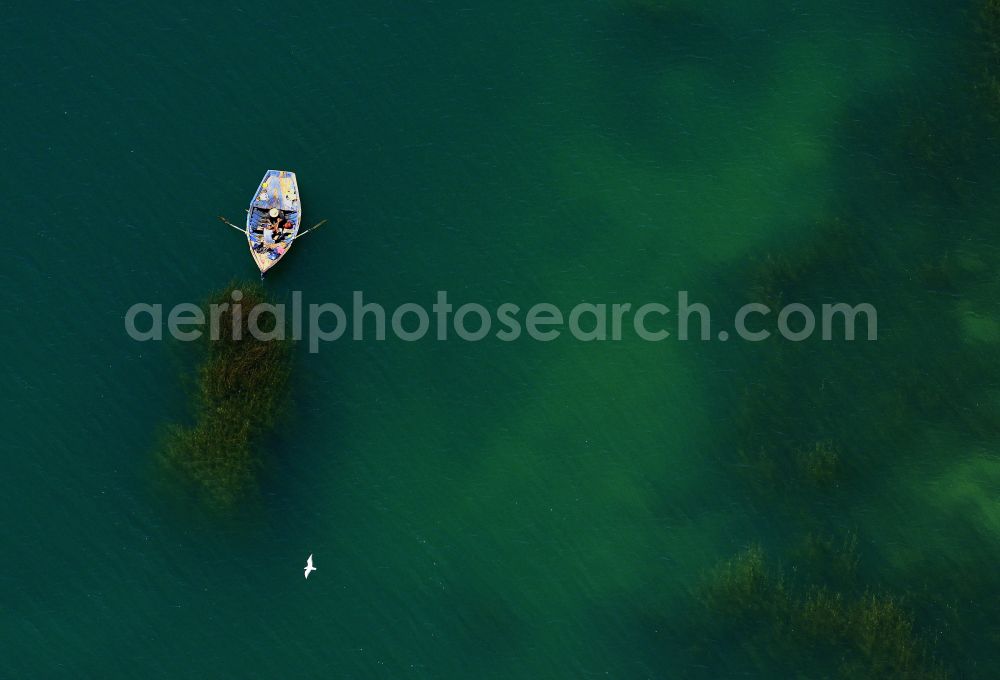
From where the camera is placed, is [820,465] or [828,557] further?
[820,465]

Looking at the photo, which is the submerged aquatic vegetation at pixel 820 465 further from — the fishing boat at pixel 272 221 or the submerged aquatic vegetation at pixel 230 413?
the fishing boat at pixel 272 221

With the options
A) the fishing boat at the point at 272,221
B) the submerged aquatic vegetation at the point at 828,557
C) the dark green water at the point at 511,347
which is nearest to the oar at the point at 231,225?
the fishing boat at the point at 272,221

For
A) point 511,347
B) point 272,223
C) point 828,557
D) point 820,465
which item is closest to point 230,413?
point 272,223

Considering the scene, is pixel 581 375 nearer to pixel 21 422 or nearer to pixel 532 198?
pixel 532 198

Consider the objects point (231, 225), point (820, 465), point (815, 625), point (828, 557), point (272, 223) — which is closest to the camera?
point (815, 625)

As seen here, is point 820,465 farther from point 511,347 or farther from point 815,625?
point 511,347

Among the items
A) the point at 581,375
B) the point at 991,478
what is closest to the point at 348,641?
the point at 581,375

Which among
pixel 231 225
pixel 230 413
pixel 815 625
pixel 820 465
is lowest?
pixel 815 625
